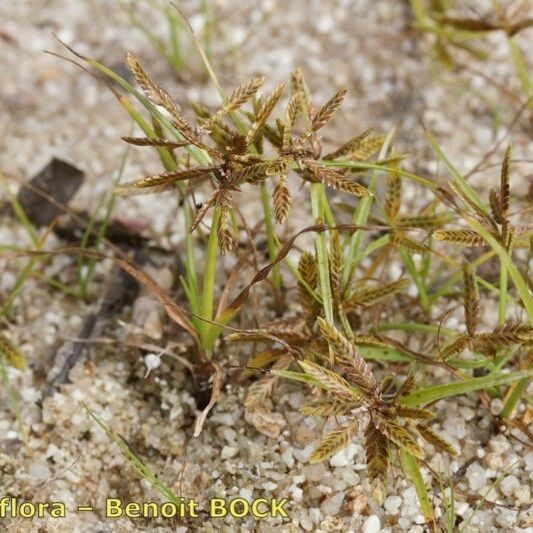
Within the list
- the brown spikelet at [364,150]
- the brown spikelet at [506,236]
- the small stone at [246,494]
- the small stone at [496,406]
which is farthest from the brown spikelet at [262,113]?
the small stone at [496,406]

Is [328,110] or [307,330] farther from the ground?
[328,110]

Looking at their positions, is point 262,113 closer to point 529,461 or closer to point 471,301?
point 471,301

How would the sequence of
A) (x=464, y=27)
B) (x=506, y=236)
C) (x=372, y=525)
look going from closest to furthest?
(x=506, y=236) < (x=372, y=525) < (x=464, y=27)

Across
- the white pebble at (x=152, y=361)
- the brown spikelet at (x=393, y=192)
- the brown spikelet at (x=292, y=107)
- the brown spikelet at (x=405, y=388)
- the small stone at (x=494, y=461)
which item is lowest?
the white pebble at (x=152, y=361)

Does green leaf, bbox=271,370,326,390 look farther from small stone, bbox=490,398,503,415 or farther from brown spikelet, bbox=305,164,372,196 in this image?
small stone, bbox=490,398,503,415

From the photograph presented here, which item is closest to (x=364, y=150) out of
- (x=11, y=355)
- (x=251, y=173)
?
(x=251, y=173)

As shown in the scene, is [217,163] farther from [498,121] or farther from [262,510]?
[498,121]

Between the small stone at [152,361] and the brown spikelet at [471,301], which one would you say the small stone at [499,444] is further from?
the small stone at [152,361]

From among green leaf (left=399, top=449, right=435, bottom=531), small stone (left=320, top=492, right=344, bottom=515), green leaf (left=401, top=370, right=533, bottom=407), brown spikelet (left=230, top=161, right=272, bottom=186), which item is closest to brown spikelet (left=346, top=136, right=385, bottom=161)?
brown spikelet (left=230, top=161, right=272, bottom=186)
